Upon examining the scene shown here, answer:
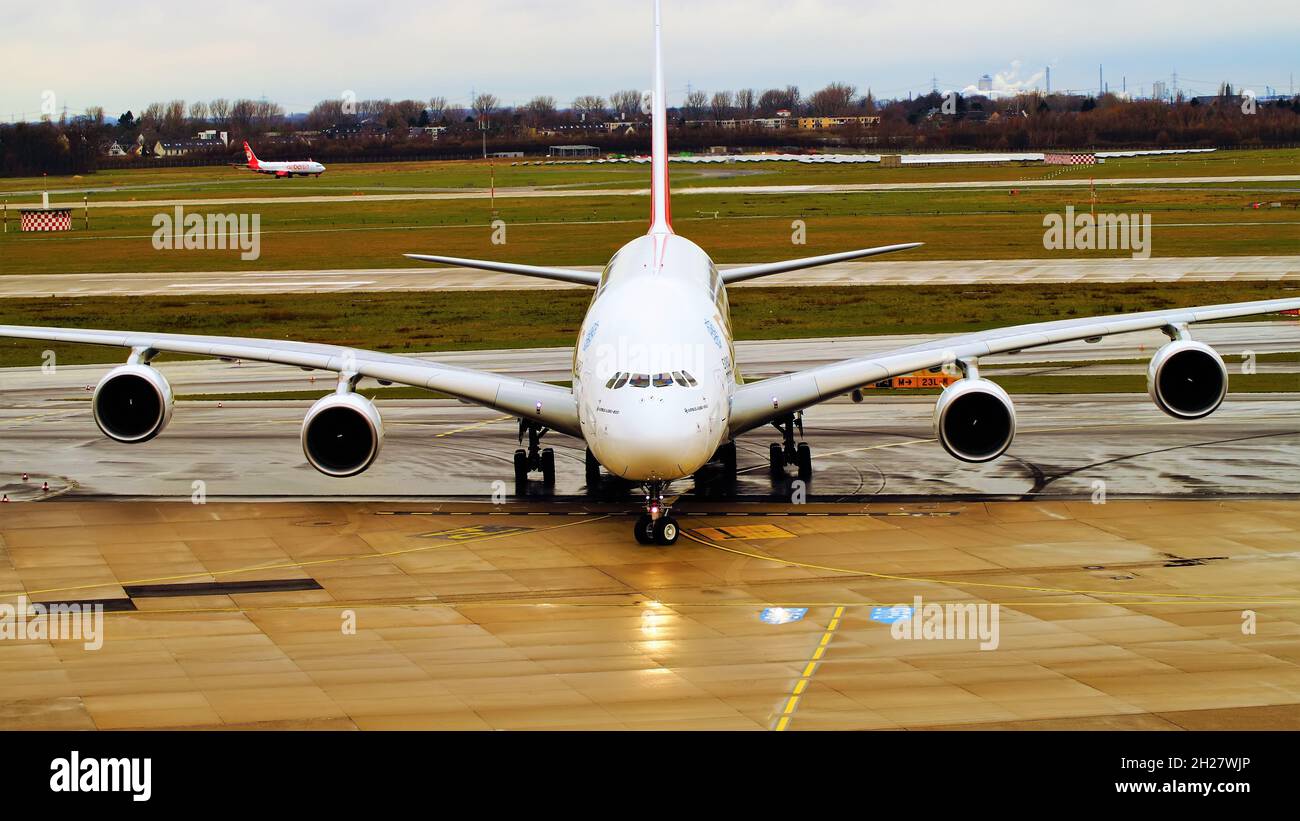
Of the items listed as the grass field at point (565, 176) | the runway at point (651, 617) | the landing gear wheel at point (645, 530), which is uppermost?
the grass field at point (565, 176)

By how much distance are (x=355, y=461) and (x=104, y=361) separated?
26227mm

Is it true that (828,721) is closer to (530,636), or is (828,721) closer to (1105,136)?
(530,636)

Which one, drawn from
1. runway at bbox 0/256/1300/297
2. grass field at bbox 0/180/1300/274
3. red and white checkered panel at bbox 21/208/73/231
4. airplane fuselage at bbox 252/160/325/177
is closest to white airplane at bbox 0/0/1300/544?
runway at bbox 0/256/1300/297

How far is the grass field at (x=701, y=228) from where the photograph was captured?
7938cm

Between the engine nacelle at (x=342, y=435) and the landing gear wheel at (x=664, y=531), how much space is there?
5338 mm

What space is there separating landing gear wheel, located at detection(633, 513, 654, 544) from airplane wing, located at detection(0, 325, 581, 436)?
2.61 meters

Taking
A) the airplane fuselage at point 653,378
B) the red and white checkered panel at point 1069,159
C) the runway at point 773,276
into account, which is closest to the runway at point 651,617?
the airplane fuselage at point 653,378

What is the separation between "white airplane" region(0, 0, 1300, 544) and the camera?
23.8 m

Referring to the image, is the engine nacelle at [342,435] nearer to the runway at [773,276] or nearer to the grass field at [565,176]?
the runway at [773,276]

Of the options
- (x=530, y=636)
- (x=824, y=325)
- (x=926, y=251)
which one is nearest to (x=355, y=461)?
(x=530, y=636)

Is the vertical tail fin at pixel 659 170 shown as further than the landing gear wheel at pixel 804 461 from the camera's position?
Yes

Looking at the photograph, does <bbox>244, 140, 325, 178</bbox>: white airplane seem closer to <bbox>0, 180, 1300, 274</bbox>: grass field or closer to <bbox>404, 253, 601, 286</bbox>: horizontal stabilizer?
<bbox>0, 180, 1300, 274</bbox>: grass field

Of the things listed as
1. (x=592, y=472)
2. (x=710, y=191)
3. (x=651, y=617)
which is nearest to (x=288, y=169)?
(x=710, y=191)

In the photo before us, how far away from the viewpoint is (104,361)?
4953 cm
